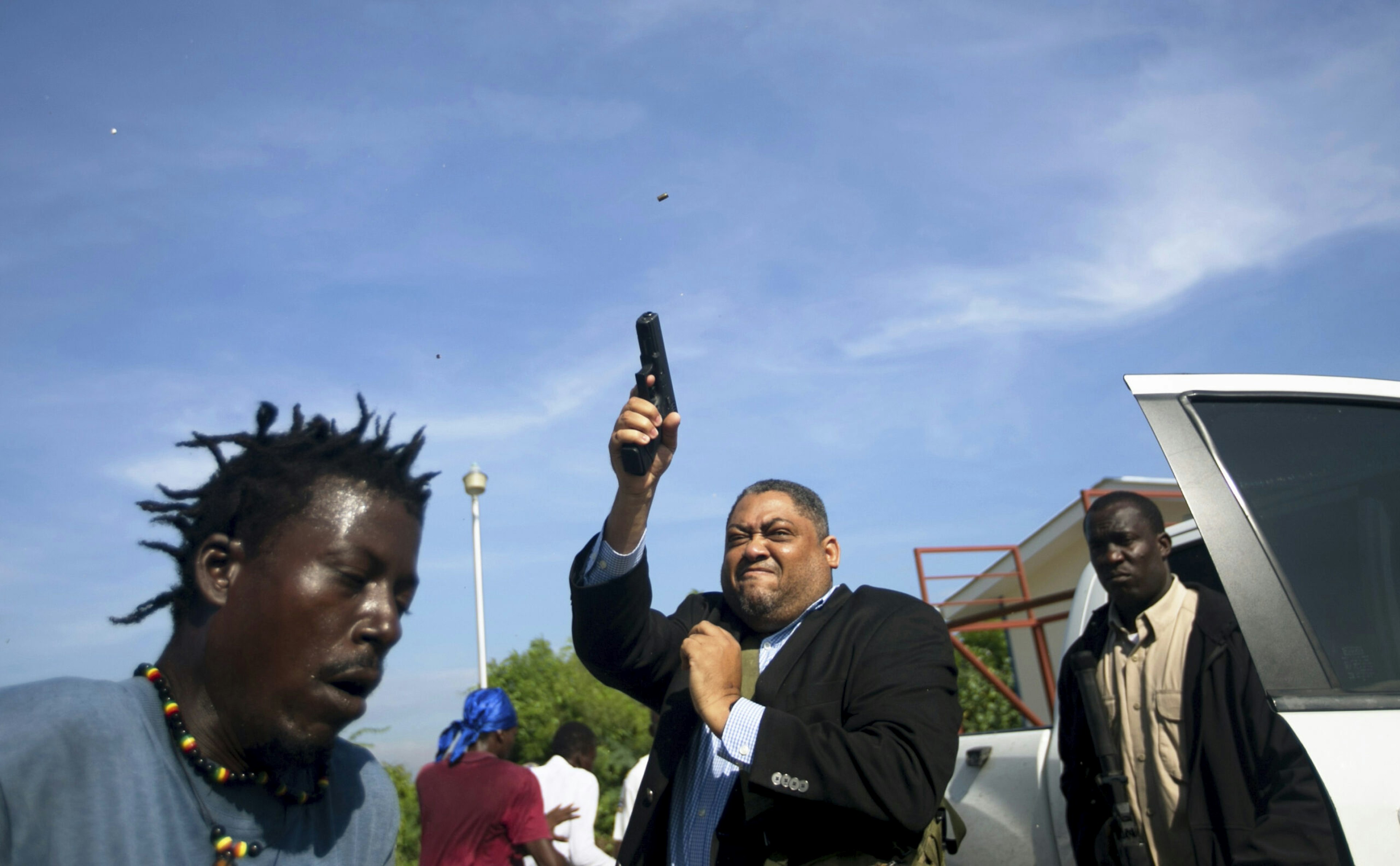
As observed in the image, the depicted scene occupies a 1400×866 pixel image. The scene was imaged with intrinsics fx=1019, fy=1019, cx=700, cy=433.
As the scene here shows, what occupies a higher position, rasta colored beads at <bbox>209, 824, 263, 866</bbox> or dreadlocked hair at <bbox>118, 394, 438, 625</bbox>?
dreadlocked hair at <bbox>118, 394, 438, 625</bbox>

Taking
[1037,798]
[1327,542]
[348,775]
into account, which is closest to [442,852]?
[1037,798]

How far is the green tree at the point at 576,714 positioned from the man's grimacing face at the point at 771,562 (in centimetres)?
796

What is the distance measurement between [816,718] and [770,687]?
0.57 feet

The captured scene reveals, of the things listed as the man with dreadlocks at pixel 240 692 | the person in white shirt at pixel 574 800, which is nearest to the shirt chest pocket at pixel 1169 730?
the man with dreadlocks at pixel 240 692

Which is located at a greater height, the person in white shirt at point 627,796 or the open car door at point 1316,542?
the open car door at point 1316,542

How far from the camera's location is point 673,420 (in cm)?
269

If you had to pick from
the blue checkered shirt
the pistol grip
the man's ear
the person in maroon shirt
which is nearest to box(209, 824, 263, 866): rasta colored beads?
the man's ear

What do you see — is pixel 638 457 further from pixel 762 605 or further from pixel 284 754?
pixel 284 754

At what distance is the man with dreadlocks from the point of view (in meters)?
1.34

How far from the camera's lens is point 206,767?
1.50m

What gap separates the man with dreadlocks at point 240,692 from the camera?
1336 mm

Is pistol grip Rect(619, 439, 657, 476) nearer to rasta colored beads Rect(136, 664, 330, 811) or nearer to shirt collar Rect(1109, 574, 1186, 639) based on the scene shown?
rasta colored beads Rect(136, 664, 330, 811)

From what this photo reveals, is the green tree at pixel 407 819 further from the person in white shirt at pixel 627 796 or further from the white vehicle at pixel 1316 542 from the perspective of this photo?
the white vehicle at pixel 1316 542

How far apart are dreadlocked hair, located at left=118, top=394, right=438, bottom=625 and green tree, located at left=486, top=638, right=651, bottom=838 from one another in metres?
9.40
